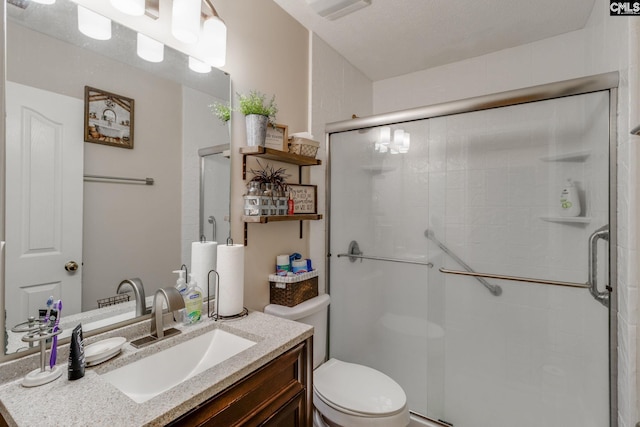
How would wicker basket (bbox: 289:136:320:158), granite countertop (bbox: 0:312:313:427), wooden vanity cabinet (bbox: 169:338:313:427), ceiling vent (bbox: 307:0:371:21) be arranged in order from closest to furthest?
granite countertop (bbox: 0:312:313:427)
wooden vanity cabinet (bbox: 169:338:313:427)
ceiling vent (bbox: 307:0:371:21)
wicker basket (bbox: 289:136:320:158)

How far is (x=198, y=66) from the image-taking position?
1341 mm

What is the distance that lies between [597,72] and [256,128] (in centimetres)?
182

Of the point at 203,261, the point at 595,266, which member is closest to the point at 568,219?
the point at 595,266

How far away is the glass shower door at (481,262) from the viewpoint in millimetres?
1404

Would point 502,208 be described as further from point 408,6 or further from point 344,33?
point 344,33

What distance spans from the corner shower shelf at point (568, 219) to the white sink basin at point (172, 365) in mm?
1469

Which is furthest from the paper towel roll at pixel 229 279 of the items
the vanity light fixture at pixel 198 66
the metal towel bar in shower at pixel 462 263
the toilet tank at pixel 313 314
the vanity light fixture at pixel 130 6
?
the metal towel bar in shower at pixel 462 263

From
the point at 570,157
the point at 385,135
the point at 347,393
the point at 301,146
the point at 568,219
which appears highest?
the point at 385,135

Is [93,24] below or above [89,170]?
above

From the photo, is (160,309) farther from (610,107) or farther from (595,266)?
(610,107)

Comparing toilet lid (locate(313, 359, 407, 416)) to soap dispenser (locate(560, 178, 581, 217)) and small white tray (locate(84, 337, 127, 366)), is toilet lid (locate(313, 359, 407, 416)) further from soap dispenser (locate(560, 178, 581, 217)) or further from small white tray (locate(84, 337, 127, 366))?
soap dispenser (locate(560, 178, 581, 217))

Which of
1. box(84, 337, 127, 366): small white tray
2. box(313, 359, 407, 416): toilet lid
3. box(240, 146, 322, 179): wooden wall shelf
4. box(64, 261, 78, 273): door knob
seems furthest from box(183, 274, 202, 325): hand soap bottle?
box(313, 359, 407, 416): toilet lid

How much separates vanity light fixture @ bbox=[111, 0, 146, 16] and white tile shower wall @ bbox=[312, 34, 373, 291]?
108cm

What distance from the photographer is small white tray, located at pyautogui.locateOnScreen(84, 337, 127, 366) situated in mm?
890
